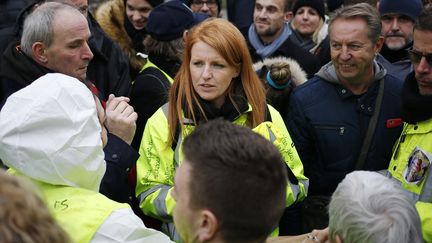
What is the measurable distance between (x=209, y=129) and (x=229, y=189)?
0.26m

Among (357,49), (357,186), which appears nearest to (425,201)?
(357,186)

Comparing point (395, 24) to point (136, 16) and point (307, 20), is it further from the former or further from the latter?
point (136, 16)

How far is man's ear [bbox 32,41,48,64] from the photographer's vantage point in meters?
3.68

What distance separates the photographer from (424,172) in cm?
350

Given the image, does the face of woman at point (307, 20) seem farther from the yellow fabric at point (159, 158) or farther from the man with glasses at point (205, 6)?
the yellow fabric at point (159, 158)

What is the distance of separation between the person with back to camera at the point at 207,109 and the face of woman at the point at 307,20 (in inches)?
135

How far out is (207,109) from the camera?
11.9ft

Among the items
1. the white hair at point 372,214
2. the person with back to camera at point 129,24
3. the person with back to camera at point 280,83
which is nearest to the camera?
the white hair at point 372,214

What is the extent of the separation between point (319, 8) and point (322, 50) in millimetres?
1197

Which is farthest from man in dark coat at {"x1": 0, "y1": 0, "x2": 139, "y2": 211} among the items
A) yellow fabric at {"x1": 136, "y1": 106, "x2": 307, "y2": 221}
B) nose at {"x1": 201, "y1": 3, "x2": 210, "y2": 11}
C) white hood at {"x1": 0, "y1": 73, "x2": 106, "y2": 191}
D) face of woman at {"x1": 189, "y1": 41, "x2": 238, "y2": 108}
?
nose at {"x1": 201, "y1": 3, "x2": 210, "y2": 11}

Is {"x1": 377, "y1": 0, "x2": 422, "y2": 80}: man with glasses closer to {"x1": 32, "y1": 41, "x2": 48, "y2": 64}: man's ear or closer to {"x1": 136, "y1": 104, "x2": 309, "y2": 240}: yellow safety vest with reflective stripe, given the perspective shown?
{"x1": 136, "y1": 104, "x2": 309, "y2": 240}: yellow safety vest with reflective stripe

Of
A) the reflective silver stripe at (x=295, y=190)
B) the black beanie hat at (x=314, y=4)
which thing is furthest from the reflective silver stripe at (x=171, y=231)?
the black beanie hat at (x=314, y=4)

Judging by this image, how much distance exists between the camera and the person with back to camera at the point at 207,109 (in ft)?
11.5

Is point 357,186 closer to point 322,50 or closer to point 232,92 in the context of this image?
point 232,92
